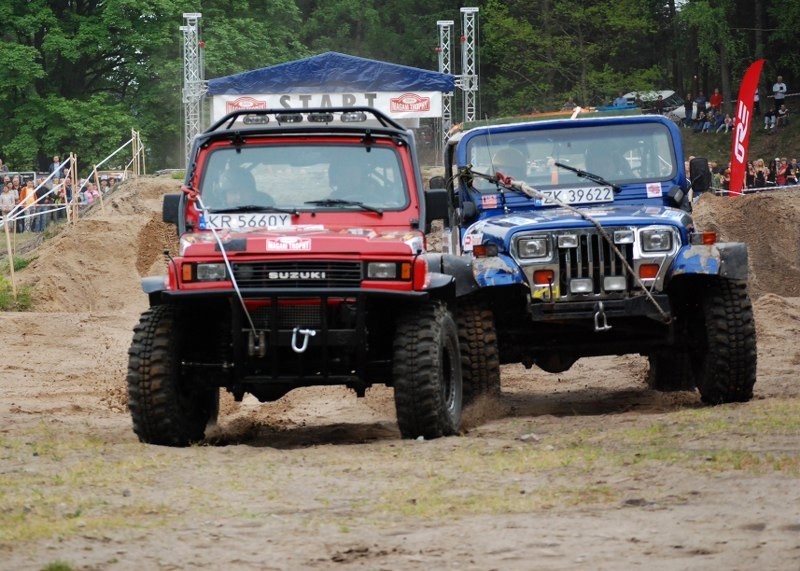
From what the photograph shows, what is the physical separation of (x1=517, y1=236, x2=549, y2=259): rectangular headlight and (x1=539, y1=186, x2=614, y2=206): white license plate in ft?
3.80

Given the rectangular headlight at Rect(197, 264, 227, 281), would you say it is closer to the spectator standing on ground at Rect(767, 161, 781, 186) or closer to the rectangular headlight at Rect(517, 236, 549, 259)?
the rectangular headlight at Rect(517, 236, 549, 259)

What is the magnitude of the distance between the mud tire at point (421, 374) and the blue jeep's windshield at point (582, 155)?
3.03 m

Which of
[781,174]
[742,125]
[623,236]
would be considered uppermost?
[742,125]

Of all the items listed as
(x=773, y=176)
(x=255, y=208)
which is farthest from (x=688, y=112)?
(x=255, y=208)

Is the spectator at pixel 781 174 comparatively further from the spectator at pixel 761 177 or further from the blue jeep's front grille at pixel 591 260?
the blue jeep's front grille at pixel 591 260

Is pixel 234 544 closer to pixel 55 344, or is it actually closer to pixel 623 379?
pixel 623 379

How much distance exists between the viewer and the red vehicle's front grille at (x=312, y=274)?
30.3 ft

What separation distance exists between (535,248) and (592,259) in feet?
1.38

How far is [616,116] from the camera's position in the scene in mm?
12648

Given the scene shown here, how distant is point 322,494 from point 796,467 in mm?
2382

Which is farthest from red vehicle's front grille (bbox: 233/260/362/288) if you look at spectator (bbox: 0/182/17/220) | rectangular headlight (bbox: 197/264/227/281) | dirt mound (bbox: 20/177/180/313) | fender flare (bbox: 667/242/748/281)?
spectator (bbox: 0/182/17/220)

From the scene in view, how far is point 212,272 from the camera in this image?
935 centimetres

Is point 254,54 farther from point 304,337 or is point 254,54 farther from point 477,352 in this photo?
point 304,337

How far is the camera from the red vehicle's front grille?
9234 millimetres
